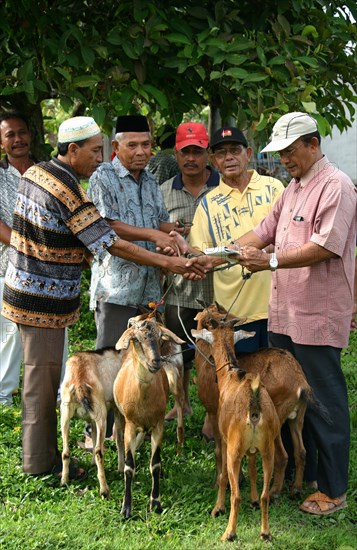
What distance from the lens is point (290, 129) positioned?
177 inches

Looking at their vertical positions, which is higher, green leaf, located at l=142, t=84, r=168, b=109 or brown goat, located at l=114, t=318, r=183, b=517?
green leaf, located at l=142, t=84, r=168, b=109

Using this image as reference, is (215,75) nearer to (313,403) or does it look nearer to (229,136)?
(229,136)

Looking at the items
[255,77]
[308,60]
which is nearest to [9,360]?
[255,77]

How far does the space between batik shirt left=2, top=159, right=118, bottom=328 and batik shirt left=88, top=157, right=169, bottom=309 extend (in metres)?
0.43

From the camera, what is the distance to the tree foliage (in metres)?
5.34

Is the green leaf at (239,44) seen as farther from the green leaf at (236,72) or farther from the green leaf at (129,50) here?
the green leaf at (129,50)

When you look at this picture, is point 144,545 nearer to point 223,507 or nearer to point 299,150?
point 223,507

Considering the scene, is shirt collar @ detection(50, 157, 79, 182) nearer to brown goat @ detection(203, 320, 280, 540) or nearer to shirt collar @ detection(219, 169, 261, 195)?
shirt collar @ detection(219, 169, 261, 195)

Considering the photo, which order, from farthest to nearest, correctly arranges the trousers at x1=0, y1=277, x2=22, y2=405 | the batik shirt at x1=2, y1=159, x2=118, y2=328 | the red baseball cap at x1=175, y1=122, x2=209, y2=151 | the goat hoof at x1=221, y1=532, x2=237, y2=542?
the trousers at x1=0, y1=277, x2=22, y2=405, the red baseball cap at x1=175, y1=122, x2=209, y2=151, the batik shirt at x1=2, y1=159, x2=118, y2=328, the goat hoof at x1=221, y1=532, x2=237, y2=542

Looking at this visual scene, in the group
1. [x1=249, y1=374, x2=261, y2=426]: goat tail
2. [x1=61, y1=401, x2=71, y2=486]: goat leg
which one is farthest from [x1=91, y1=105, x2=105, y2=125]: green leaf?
[x1=249, y1=374, x2=261, y2=426]: goat tail

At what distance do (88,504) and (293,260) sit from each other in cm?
193

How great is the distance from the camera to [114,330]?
5348 mm

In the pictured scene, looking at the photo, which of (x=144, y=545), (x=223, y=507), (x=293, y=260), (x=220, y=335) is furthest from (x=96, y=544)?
(x=293, y=260)

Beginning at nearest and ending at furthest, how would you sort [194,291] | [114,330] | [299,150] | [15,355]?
[299,150]
[114,330]
[194,291]
[15,355]
